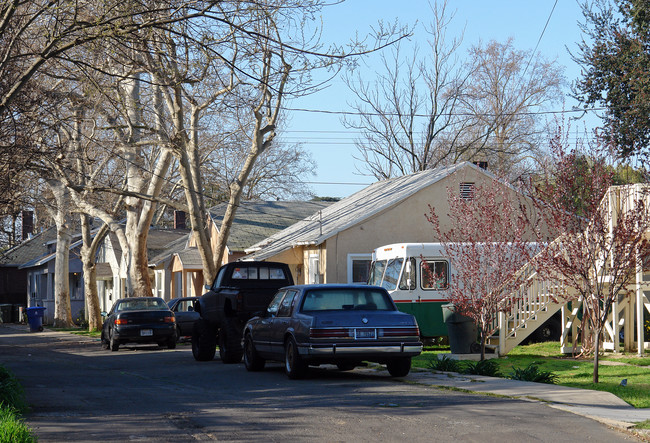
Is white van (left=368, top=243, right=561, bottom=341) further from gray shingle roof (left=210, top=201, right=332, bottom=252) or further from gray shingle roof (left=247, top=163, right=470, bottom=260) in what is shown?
gray shingle roof (left=210, top=201, right=332, bottom=252)

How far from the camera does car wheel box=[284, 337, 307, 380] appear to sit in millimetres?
14836

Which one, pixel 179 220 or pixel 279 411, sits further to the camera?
pixel 179 220

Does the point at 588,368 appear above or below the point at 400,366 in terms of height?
below

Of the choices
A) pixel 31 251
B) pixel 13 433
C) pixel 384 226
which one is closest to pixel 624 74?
pixel 384 226


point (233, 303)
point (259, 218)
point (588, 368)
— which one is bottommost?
point (588, 368)

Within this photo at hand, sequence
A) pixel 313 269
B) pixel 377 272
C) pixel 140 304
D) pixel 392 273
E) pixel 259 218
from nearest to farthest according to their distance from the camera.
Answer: pixel 392 273
pixel 377 272
pixel 140 304
pixel 313 269
pixel 259 218

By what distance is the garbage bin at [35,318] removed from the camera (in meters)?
42.8

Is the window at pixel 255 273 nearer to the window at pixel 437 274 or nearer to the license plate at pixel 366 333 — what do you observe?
the window at pixel 437 274

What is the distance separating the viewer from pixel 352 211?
3259 cm

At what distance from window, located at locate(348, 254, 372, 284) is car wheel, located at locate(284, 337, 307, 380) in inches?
567

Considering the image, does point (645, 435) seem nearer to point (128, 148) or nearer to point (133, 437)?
point (133, 437)

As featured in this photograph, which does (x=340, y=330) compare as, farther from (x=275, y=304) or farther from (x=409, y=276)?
(x=409, y=276)

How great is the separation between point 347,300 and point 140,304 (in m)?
13.6

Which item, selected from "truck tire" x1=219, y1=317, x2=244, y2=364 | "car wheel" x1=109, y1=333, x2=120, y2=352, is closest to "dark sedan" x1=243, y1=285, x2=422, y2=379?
"truck tire" x1=219, y1=317, x2=244, y2=364
